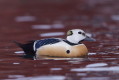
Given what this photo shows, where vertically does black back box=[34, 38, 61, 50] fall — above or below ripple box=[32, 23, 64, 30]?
below

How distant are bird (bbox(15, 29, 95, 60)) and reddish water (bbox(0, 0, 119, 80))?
0.18m

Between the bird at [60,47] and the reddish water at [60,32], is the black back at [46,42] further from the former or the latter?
the reddish water at [60,32]

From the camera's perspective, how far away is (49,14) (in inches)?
882

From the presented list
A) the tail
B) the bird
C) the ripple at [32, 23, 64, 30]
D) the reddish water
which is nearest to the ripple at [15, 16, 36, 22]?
the reddish water

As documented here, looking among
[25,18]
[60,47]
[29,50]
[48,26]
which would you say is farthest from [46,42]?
[25,18]

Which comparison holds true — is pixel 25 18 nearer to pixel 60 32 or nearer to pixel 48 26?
pixel 48 26

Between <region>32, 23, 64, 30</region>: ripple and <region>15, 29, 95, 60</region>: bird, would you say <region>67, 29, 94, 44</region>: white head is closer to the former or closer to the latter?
<region>15, 29, 95, 60</region>: bird

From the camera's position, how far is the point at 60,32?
1650 centimetres

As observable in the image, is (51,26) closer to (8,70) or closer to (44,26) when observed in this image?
(44,26)

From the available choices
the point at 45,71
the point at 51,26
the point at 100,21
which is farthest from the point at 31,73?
the point at 100,21

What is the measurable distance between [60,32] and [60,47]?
18.6 feet

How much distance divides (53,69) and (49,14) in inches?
497

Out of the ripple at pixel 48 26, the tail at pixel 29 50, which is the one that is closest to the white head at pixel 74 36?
the tail at pixel 29 50

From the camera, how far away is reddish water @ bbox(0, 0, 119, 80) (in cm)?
951
